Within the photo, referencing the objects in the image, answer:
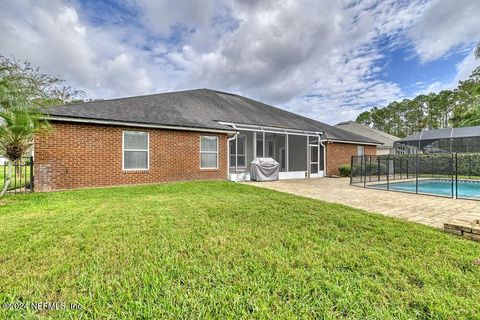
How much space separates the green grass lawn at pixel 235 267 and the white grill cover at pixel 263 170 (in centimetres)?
771

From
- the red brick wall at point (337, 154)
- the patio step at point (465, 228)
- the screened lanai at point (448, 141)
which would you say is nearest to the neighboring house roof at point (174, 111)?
the red brick wall at point (337, 154)

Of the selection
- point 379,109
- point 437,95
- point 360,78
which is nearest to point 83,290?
point 360,78

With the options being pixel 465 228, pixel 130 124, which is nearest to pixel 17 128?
pixel 130 124

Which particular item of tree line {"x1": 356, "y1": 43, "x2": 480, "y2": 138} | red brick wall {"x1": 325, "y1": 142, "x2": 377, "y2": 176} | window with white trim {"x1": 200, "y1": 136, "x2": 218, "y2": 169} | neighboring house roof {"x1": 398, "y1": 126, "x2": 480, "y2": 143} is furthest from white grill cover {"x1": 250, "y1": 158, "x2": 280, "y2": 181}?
tree line {"x1": 356, "y1": 43, "x2": 480, "y2": 138}

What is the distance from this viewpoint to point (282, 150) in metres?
18.3

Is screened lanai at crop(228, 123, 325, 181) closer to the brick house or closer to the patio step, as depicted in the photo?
the brick house

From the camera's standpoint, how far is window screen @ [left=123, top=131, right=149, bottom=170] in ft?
31.8

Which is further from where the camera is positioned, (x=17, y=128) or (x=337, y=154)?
(x=337, y=154)

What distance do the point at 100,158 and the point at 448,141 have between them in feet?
105

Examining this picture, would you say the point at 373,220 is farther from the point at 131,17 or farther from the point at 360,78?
the point at 360,78

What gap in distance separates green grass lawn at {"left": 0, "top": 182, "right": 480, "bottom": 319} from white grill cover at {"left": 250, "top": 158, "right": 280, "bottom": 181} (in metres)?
7.71

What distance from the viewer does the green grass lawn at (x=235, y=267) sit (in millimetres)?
2072

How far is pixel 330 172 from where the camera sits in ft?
54.5

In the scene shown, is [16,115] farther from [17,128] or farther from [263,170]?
[263,170]
